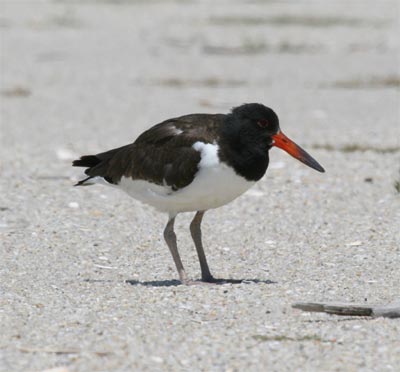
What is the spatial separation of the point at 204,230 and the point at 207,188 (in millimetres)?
2220

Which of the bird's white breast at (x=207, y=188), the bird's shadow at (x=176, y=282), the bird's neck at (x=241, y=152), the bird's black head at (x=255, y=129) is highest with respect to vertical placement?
the bird's black head at (x=255, y=129)

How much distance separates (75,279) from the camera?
7387 mm

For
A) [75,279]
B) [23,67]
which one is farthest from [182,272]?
[23,67]

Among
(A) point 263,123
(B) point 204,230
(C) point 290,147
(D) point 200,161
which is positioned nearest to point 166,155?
(D) point 200,161

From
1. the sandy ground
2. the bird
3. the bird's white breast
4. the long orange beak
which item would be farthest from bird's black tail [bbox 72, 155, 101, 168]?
the long orange beak

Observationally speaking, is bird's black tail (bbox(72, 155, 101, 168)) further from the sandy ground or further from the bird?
the sandy ground

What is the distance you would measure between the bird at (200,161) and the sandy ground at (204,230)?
22.2 inches

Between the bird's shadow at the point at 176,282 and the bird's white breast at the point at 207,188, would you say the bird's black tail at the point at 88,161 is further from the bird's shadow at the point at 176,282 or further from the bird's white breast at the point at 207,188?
the bird's shadow at the point at 176,282

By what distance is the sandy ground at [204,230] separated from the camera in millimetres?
5691

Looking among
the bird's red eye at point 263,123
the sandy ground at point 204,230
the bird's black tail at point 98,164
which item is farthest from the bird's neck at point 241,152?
the bird's black tail at point 98,164

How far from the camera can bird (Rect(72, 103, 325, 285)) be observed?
6.79 meters

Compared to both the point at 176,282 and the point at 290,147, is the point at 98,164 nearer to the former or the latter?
the point at 176,282

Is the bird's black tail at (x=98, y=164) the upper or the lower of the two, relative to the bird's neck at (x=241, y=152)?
lower

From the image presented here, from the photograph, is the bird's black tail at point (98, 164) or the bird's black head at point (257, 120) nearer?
the bird's black head at point (257, 120)
